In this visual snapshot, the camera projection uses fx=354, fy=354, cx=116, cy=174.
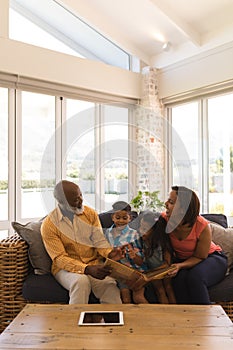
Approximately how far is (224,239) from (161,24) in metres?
2.74

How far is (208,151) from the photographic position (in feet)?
13.9

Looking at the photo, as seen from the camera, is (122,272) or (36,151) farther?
(36,151)

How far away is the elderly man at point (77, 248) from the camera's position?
2258mm

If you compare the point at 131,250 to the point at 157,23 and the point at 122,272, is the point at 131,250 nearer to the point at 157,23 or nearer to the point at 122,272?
the point at 122,272

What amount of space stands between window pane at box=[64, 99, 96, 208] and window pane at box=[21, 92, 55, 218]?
21 centimetres

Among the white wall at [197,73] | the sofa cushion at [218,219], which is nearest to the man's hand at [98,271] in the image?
the sofa cushion at [218,219]

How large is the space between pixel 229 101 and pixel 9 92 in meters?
2.46

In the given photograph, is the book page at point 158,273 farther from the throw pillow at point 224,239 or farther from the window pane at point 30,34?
the window pane at point 30,34

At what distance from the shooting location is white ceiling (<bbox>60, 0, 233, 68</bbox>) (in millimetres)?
3749

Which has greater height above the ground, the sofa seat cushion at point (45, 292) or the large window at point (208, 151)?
the large window at point (208, 151)

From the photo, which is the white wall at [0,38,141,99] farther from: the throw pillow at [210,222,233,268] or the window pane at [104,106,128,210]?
the throw pillow at [210,222,233,268]

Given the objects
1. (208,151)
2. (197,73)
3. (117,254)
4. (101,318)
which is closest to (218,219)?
(117,254)

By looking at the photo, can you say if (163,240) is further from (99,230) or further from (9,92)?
(9,92)

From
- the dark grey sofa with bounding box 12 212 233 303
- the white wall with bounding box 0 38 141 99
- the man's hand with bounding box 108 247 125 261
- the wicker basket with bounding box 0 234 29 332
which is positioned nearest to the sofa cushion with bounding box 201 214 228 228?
the dark grey sofa with bounding box 12 212 233 303
